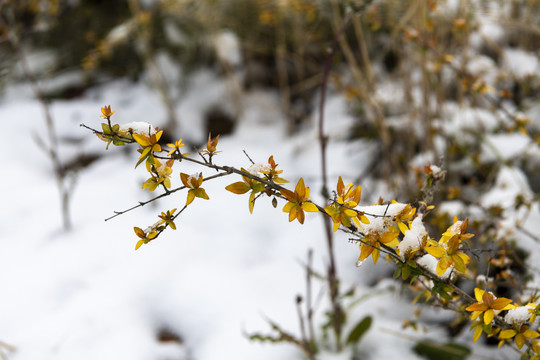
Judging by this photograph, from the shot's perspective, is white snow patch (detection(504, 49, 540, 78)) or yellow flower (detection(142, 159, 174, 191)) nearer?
yellow flower (detection(142, 159, 174, 191))

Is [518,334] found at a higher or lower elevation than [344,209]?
lower

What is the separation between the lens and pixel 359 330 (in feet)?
3.55

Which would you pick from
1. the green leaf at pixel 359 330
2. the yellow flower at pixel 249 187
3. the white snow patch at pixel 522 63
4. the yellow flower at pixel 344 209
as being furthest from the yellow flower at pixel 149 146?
the white snow patch at pixel 522 63

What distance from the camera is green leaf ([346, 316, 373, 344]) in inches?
42.4

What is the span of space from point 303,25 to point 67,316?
177cm

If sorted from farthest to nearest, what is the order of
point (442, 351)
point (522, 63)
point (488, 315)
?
point (522, 63) → point (442, 351) → point (488, 315)

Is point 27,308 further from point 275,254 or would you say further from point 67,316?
point 275,254

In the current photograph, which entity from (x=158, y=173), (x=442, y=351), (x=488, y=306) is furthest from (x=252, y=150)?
(x=488, y=306)

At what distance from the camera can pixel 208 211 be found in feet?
5.32

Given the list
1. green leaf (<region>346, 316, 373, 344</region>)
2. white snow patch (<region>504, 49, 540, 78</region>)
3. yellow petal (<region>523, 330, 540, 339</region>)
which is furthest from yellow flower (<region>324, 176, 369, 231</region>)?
white snow patch (<region>504, 49, 540, 78</region>)

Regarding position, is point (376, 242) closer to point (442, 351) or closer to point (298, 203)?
point (298, 203)

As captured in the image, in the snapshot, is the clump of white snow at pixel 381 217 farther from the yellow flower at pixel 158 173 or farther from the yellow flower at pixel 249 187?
the yellow flower at pixel 158 173

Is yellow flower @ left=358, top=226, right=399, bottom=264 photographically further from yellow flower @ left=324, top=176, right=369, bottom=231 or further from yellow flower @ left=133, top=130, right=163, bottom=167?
yellow flower @ left=133, top=130, right=163, bottom=167

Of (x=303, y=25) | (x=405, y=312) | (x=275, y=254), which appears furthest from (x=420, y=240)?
(x=303, y=25)
